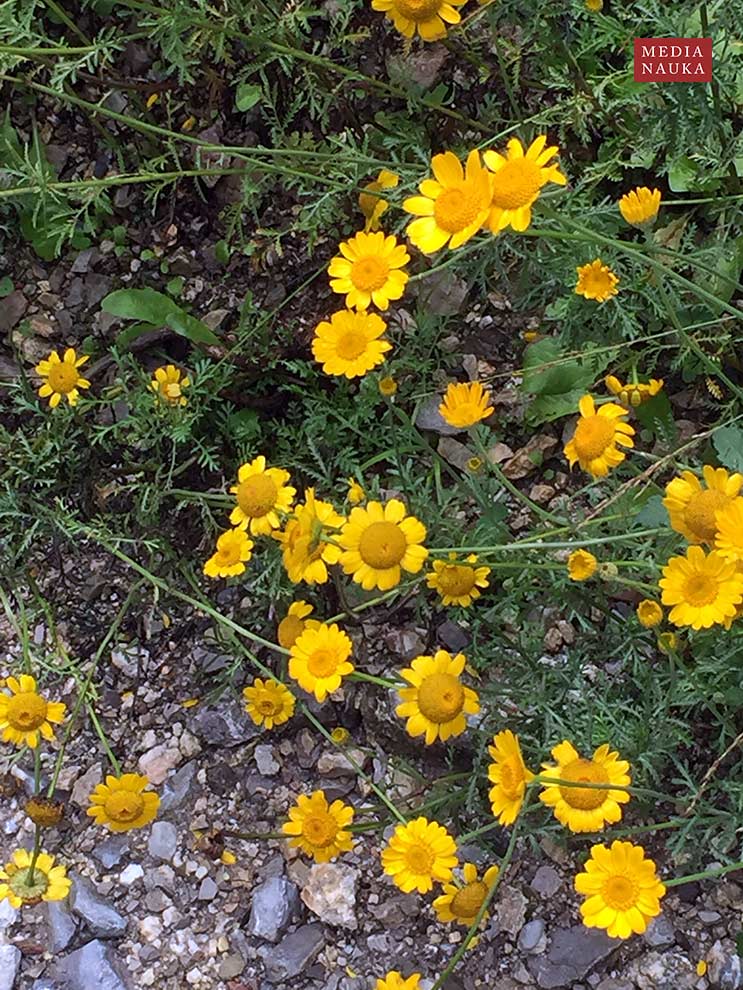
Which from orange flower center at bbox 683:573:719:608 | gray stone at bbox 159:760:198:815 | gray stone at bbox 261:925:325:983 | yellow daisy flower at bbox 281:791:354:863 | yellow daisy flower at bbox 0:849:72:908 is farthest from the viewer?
gray stone at bbox 159:760:198:815

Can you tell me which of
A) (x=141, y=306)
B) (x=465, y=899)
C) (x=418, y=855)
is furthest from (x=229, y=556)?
(x=141, y=306)

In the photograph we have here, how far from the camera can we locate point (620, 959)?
84.1 inches

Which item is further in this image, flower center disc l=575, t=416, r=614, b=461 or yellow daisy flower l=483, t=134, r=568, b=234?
flower center disc l=575, t=416, r=614, b=461

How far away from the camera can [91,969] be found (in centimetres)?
231

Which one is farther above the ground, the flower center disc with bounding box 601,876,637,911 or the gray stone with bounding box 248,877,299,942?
the flower center disc with bounding box 601,876,637,911

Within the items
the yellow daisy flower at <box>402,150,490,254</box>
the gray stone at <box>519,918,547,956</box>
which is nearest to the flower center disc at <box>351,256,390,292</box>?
the yellow daisy flower at <box>402,150,490,254</box>

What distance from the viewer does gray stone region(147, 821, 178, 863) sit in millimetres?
2434

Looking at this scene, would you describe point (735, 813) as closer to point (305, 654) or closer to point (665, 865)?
point (665, 865)

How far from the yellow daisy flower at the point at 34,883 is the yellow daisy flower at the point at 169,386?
1035 millimetres

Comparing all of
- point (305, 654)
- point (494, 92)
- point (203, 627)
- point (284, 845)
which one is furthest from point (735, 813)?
point (494, 92)

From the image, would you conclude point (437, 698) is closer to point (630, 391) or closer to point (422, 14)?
point (630, 391)

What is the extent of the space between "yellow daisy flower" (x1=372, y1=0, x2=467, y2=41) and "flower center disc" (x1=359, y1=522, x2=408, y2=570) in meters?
0.95

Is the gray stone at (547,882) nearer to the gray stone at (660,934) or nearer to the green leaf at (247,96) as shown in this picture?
the gray stone at (660,934)

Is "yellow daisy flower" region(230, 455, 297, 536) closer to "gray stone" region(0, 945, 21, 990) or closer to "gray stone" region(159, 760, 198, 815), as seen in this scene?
"gray stone" region(159, 760, 198, 815)
